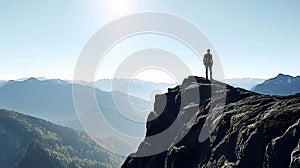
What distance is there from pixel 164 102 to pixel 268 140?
33.8 metres

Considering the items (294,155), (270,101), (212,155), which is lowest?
(212,155)

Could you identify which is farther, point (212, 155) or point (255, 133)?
point (212, 155)

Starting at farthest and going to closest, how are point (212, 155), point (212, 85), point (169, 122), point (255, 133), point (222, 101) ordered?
1. point (212, 85)
2. point (169, 122)
3. point (222, 101)
4. point (212, 155)
5. point (255, 133)

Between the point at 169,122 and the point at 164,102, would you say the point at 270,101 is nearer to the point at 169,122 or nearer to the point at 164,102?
the point at 169,122

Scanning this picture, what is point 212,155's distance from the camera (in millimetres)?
38625

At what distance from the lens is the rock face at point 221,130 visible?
1245 inches

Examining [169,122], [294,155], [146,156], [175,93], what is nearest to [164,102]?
[175,93]

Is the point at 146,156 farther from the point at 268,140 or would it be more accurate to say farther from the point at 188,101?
the point at 268,140

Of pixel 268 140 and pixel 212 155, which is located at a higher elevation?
pixel 268 140


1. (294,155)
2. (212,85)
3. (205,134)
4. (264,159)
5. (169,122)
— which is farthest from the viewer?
(212,85)

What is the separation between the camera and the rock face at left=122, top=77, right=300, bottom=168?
31630 millimetres

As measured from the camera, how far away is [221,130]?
4128 cm

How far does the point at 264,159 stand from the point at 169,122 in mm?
27733

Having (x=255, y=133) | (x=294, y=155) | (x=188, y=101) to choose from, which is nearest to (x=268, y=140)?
(x=255, y=133)
